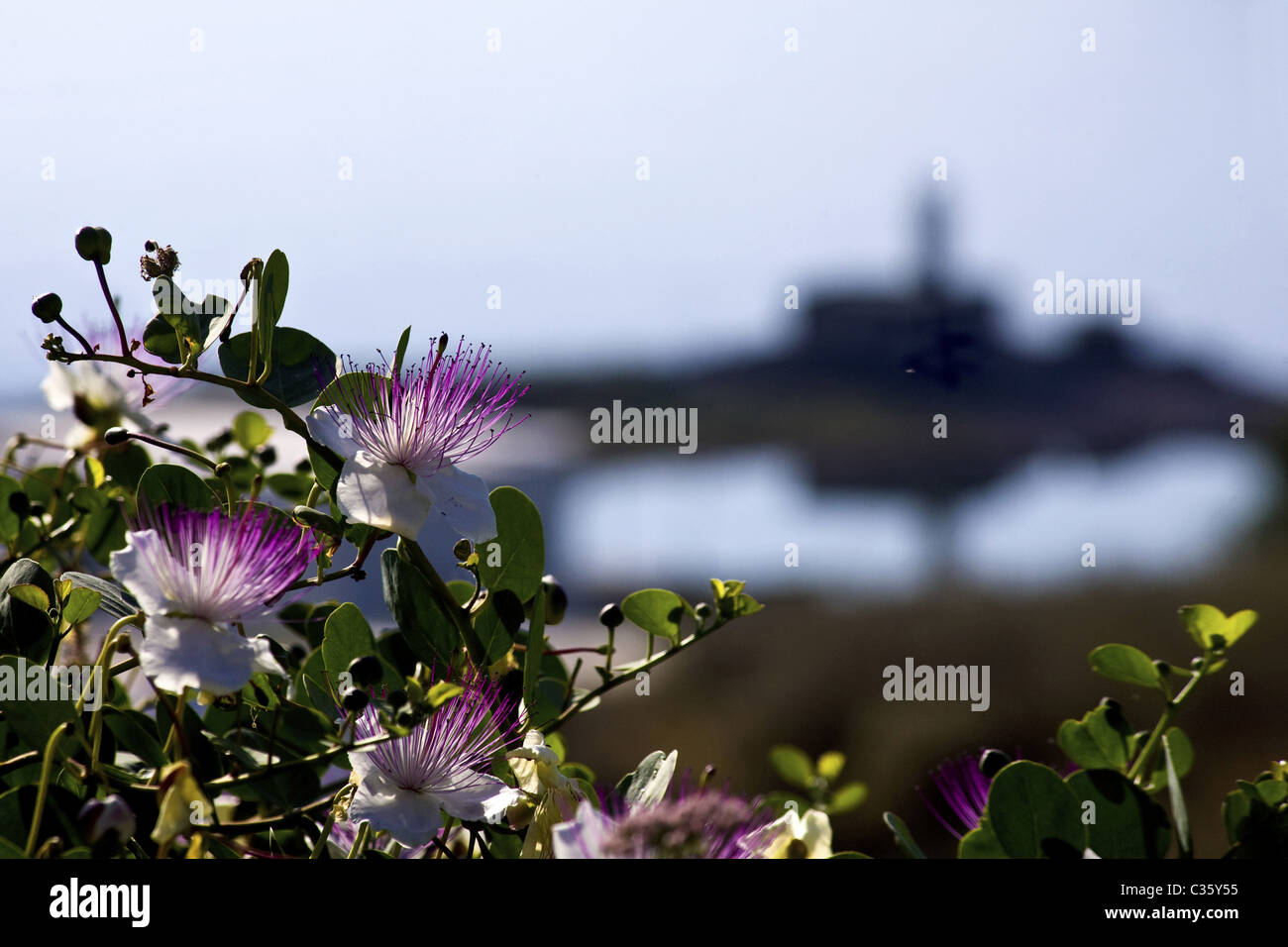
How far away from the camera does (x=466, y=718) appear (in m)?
0.52

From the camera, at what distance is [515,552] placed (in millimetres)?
553

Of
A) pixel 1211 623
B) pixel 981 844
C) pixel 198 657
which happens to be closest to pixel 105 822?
pixel 198 657

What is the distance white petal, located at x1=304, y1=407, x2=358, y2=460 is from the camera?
0.50 metres

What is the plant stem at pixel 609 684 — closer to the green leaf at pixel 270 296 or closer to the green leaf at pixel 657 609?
the green leaf at pixel 657 609

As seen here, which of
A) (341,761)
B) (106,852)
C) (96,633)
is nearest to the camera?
(106,852)

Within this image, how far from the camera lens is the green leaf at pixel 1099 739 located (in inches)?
22.6

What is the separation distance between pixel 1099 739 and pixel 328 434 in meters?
0.46

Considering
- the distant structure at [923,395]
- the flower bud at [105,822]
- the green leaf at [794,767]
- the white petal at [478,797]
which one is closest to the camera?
the flower bud at [105,822]

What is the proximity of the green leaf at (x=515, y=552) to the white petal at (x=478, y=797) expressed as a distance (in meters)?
0.10

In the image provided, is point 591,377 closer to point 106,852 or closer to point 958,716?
point 958,716

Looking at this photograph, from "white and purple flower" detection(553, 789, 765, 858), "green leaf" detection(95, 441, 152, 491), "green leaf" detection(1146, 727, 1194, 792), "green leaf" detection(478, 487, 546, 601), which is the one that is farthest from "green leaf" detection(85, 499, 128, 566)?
"green leaf" detection(1146, 727, 1194, 792)

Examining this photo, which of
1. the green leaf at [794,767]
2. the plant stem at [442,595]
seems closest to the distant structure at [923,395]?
the green leaf at [794,767]
